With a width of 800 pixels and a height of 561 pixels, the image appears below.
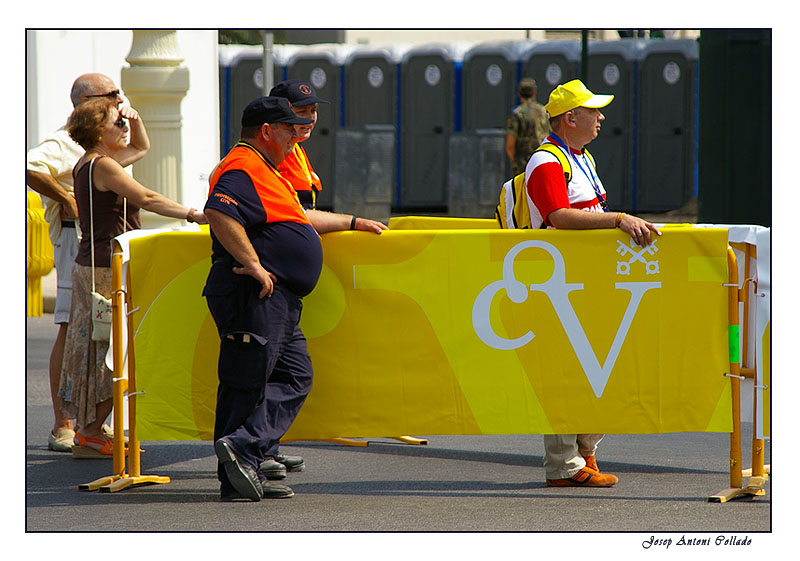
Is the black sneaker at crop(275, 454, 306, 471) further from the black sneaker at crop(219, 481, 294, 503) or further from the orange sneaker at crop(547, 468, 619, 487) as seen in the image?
the orange sneaker at crop(547, 468, 619, 487)

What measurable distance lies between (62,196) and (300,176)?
1.54m

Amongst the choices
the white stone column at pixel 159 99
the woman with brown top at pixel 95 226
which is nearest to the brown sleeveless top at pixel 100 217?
the woman with brown top at pixel 95 226

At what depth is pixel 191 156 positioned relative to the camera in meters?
14.0

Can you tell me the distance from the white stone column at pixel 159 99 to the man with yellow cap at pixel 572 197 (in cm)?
663

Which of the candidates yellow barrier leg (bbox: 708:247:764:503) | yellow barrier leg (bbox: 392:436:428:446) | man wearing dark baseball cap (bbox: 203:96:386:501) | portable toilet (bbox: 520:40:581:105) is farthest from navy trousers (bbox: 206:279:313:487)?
portable toilet (bbox: 520:40:581:105)

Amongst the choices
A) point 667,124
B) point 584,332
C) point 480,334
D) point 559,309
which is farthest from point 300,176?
point 667,124

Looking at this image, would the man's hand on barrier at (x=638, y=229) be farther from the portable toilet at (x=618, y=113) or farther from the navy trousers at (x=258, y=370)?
the portable toilet at (x=618, y=113)

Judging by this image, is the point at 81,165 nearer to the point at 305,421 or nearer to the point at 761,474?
the point at 305,421

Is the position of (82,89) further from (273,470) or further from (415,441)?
(415,441)

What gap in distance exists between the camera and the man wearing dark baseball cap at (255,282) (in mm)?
5145

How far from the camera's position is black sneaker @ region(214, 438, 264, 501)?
526 centimetres

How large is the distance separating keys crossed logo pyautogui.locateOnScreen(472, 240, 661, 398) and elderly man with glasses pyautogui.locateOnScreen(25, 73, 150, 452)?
7.33ft

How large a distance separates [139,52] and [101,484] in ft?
22.8

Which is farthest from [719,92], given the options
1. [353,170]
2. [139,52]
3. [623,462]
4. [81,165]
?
[353,170]
